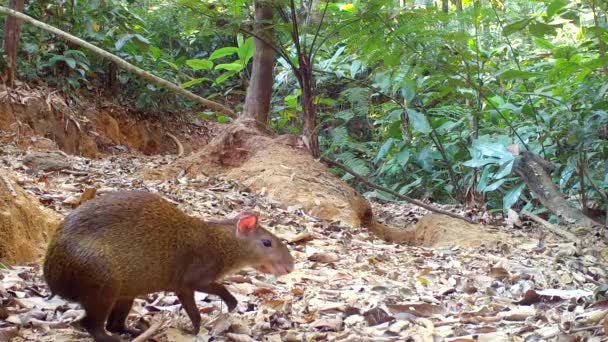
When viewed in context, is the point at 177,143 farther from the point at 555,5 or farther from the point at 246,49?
the point at 555,5

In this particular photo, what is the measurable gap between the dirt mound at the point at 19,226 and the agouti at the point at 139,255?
0.80 meters

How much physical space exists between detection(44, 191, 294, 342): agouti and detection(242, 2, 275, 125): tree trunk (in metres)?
3.53

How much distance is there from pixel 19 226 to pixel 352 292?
1589 millimetres

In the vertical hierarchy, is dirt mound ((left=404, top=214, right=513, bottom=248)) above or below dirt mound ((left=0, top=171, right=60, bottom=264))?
below

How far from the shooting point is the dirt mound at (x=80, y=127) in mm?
7281

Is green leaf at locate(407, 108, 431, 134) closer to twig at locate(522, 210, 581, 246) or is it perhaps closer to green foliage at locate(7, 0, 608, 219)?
green foliage at locate(7, 0, 608, 219)

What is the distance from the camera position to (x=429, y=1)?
21.0 ft

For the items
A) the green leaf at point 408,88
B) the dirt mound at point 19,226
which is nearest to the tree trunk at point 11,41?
the green leaf at point 408,88

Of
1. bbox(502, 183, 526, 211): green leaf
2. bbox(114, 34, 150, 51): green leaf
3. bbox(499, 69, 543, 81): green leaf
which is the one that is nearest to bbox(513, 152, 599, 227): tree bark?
bbox(502, 183, 526, 211): green leaf

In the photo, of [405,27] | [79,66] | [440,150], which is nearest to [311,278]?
[405,27]

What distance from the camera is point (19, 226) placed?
3.12m

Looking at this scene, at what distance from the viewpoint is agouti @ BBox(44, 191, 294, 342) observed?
2.23 meters

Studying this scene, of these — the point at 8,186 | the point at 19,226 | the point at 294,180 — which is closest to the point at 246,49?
the point at 294,180

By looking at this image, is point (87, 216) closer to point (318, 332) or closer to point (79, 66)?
point (318, 332)
